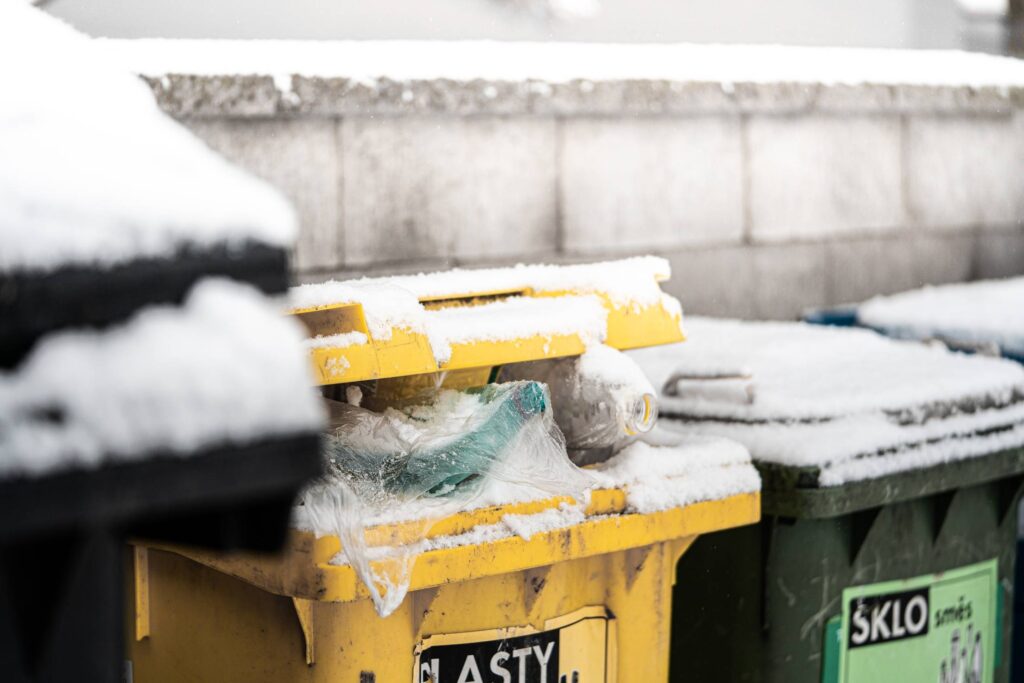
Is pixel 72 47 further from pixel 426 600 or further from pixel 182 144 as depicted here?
pixel 426 600

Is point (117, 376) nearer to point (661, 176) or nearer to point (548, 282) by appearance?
point (548, 282)

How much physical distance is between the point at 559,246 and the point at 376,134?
2.45 feet

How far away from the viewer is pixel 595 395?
2299 mm

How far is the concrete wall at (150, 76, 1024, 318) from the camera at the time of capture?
3559 mm

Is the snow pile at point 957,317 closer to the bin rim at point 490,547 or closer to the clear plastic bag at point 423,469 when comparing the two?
the bin rim at point 490,547

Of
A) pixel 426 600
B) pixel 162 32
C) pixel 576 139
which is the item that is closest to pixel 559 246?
pixel 576 139

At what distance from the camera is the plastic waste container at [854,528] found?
2.57 m

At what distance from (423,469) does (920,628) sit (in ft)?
4.04

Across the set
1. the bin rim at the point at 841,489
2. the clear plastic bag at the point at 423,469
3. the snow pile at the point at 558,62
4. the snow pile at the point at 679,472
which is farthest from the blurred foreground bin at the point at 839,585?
the snow pile at the point at 558,62

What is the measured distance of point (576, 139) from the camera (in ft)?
13.4

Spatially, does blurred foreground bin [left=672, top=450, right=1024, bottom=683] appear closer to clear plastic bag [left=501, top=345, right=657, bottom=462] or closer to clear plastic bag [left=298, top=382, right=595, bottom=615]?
clear plastic bag [left=501, top=345, right=657, bottom=462]

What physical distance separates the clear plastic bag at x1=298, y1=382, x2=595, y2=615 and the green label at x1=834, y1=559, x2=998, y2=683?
78cm

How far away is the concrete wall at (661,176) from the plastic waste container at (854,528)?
43.9 inches

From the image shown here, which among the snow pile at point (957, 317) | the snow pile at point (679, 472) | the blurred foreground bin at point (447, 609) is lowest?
the blurred foreground bin at point (447, 609)
